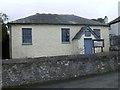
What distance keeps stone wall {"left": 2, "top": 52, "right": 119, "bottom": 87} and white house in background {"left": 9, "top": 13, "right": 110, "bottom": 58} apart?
902 centimetres

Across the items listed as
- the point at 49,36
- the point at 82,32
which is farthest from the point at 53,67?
the point at 82,32

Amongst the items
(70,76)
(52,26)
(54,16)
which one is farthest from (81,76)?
(54,16)

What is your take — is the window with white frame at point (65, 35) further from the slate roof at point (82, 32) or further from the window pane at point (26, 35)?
the window pane at point (26, 35)

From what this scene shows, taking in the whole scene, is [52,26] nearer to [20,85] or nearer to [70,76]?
[70,76]

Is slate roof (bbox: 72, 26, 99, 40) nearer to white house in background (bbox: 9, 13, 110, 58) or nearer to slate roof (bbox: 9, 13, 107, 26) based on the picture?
white house in background (bbox: 9, 13, 110, 58)

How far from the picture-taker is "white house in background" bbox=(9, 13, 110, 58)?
25625mm

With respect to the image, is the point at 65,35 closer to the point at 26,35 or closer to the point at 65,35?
the point at 65,35

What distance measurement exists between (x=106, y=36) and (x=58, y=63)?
14.8 meters

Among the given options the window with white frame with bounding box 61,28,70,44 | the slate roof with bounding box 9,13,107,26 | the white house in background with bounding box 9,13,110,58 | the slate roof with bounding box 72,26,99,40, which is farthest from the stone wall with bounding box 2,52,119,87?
the slate roof with bounding box 9,13,107,26

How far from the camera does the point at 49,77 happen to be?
15.2 m

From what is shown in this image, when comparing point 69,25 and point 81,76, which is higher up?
point 69,25

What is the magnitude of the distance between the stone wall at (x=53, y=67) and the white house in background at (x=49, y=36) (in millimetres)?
9018

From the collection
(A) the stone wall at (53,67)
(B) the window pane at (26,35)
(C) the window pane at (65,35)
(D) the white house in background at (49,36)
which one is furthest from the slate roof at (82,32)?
(A) the stone wall at (53,67)

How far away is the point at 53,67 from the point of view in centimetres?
1553
